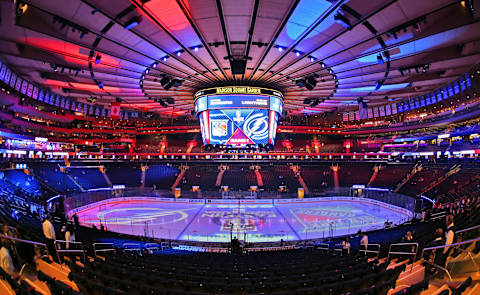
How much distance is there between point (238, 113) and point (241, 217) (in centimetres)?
1249

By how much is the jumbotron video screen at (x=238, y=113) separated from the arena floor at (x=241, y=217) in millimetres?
8678

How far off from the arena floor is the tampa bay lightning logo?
365 inches

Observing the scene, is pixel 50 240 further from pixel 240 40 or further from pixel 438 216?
pixel 438 216

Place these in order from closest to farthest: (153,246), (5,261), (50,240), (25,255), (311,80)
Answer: (5,261) < (25,255) < (50,240) < (153,246) < (311,80)

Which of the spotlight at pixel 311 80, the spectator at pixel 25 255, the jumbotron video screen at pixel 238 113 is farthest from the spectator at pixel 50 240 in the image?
the spotlight at pixel 311 80

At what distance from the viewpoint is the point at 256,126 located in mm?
22656

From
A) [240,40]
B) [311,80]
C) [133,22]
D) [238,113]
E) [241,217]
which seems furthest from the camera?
[241,217]

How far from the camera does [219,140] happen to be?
23000 mm

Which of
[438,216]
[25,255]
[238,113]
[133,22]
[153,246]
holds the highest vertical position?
[133,22]

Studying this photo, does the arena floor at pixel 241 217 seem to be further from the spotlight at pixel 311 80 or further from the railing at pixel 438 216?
the spotlight at pixel 311 80

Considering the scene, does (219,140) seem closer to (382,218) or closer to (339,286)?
(339,286)

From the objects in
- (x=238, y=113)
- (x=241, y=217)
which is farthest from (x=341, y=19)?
(x=241, y=217)

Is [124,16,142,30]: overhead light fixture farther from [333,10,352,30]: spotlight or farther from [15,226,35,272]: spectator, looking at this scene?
[15,226,35,272]: spectator

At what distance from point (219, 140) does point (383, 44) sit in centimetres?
1534
